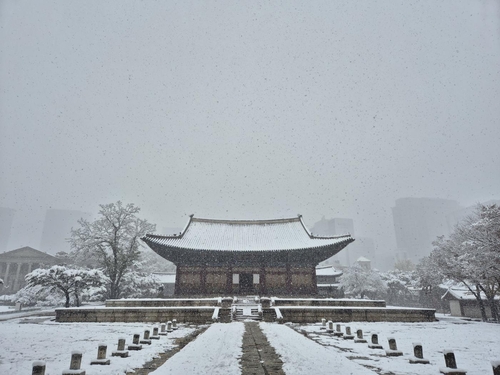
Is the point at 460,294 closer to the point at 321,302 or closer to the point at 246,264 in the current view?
the point at 321,302

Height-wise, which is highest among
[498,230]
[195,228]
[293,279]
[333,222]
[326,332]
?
[333,222]

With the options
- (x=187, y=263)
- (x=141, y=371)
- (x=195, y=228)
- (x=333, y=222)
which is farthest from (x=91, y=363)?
(x=333, y=222)

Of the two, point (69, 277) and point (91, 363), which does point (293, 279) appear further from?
point (91, 363)

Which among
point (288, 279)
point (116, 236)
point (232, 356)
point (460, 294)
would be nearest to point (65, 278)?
point (116, 236)

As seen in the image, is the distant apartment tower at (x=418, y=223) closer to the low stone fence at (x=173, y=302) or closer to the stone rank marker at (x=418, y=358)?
the low stone fence at (x=173, y=302)

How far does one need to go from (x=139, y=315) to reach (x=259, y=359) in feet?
38.3

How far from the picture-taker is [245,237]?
3083cm

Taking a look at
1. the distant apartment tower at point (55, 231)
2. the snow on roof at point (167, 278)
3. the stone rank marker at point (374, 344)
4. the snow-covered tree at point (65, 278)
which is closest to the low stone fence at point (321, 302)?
the stone rank marker at point (374, 344)

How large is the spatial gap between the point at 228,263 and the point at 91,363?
21.6 metres

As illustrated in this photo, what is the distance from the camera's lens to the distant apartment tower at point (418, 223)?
15946 centimetres

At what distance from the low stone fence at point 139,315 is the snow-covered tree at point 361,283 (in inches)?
1210

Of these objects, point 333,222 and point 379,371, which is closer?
point 379,371

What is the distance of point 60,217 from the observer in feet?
649

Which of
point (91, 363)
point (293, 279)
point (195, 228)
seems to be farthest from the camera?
point (195, 228)
